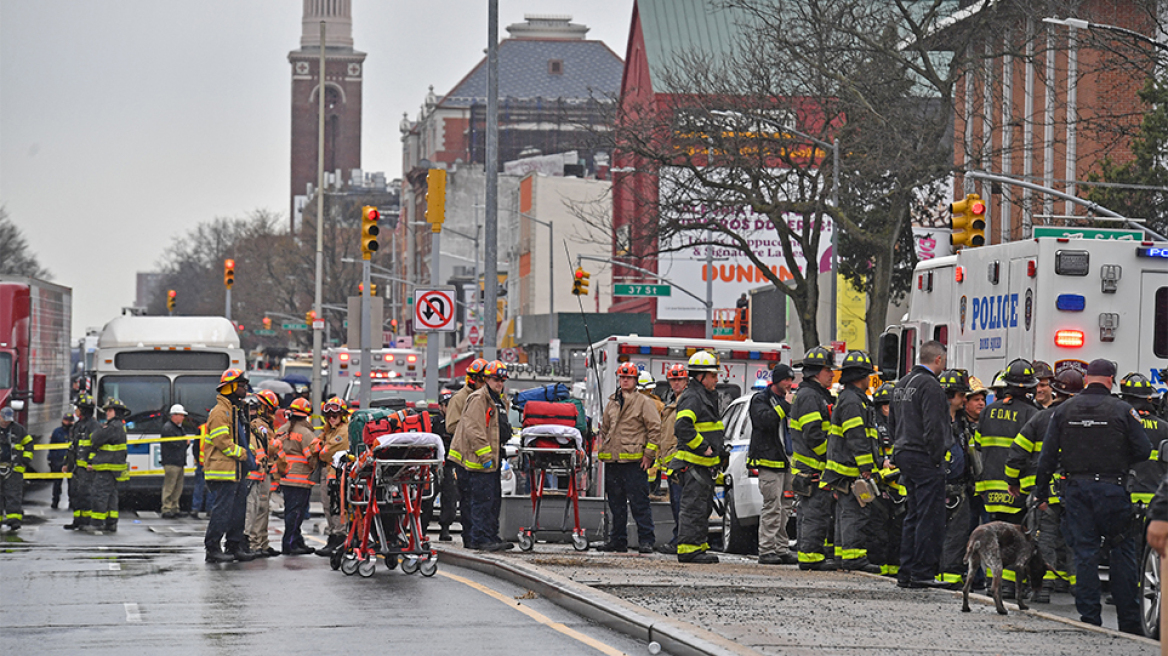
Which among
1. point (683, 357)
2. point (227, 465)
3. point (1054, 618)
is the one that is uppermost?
point (683, 357)

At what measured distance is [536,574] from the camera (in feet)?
44.0

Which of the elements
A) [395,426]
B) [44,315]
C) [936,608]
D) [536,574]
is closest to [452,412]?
[395,426]

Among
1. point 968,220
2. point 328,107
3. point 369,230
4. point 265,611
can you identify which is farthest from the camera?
point 328,107

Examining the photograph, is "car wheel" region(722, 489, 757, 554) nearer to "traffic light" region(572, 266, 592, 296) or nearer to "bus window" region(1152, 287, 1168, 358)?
"bus window" region(1152, 287, 1168, 358)

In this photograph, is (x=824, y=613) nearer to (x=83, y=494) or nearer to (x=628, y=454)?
(x=628, y=454)

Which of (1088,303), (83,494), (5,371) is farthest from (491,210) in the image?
(1088,303)

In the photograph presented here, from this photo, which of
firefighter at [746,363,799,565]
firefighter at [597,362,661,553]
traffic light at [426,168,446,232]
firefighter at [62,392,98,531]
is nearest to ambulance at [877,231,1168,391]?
firefighter at [746,363,799,565]

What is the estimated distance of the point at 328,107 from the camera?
6009 inches

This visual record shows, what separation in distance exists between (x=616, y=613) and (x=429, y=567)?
4.28 metres

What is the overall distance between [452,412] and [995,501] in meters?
6.20

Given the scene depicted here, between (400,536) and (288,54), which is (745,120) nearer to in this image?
(400,536)

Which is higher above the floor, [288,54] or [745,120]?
[288,54]

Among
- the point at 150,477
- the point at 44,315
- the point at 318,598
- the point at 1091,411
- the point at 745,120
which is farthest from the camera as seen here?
the point at 745,120

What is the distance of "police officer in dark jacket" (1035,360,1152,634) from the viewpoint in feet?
37.1
